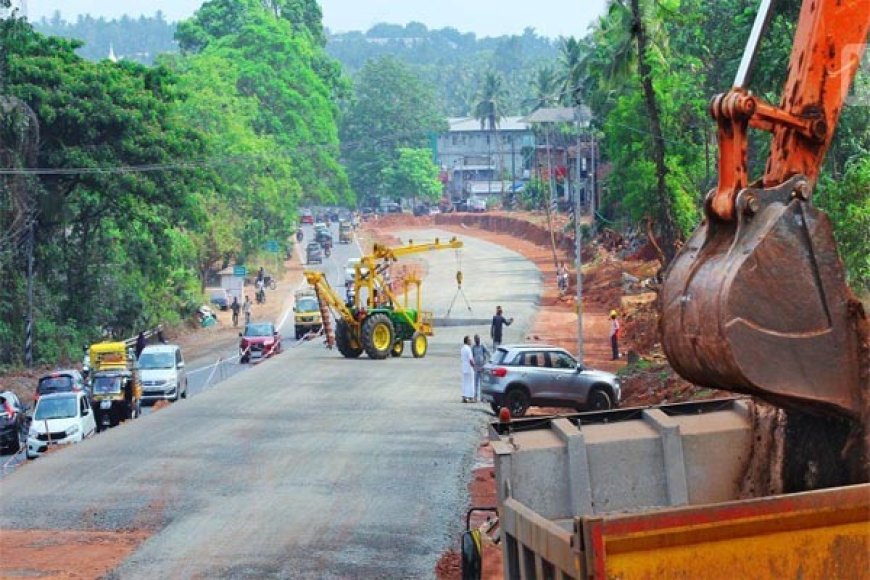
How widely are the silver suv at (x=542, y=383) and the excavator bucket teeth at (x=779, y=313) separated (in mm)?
22430

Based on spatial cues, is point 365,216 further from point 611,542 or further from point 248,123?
→ point 611,542

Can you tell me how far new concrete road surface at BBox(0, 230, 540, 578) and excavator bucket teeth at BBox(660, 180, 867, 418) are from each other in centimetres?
854

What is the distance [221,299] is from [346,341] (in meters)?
38.8

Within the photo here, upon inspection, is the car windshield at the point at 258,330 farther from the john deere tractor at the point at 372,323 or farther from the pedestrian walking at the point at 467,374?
the pedestrian walking at the point at 467,374

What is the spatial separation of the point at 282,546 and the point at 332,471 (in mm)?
5620

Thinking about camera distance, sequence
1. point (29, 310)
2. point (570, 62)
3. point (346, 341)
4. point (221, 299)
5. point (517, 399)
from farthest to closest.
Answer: point (570, 62)
point (221, 299)
point (29, 310)
point (346, 341)
point (517, 399)

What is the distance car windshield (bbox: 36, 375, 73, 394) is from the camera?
3831cm

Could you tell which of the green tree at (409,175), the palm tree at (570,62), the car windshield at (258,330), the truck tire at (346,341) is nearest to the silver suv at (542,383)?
the truck tire at (346,341)

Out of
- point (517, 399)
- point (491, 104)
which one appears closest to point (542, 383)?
point (517, 399)

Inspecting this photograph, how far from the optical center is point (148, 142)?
55719 millimetres

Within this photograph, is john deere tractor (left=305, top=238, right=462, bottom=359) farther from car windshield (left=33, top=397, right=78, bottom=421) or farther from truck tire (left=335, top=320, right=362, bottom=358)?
car windshield (left=33, top=397, right=78, bottom=421)

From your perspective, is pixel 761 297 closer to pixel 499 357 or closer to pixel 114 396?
pixel 499 357

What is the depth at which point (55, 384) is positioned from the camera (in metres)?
38.7

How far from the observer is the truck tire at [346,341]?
4656 centimetres
